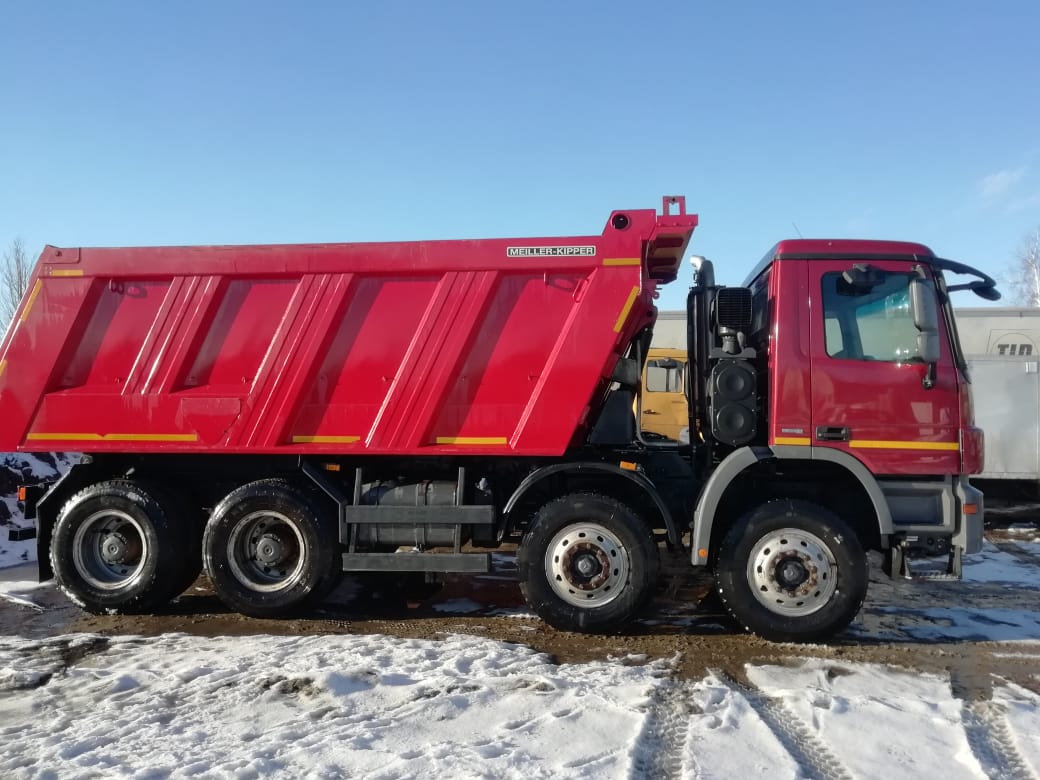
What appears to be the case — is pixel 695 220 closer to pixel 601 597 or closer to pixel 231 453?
pixel 601 597

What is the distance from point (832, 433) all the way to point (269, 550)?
14.9 ft

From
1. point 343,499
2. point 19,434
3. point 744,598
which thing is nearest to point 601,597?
point 744,598

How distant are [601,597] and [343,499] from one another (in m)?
2.19

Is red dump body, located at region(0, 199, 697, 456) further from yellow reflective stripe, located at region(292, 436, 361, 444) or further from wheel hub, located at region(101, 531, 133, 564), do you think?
wheel hub, located at region(101, 531, 133, 564)

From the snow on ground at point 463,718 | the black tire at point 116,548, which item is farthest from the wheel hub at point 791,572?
the black tire at point 116,548

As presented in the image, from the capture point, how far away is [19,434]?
561 cm

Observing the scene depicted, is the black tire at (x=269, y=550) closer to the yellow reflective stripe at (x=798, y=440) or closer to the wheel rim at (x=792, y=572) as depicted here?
the wheel rim at (x=792, y=572)

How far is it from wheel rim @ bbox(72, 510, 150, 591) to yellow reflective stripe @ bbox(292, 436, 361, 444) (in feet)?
5.19

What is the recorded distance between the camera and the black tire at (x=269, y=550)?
5.48 meters

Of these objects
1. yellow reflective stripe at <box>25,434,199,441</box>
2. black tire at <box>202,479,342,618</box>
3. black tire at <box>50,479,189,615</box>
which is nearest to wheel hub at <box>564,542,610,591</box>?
black tire at <box>202,479,342,618</box>

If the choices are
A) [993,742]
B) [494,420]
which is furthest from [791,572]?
[494,420]

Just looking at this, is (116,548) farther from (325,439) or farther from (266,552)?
(325,439)

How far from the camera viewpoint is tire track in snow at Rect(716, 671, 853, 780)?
10.3 ft

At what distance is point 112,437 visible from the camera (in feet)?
18.2
